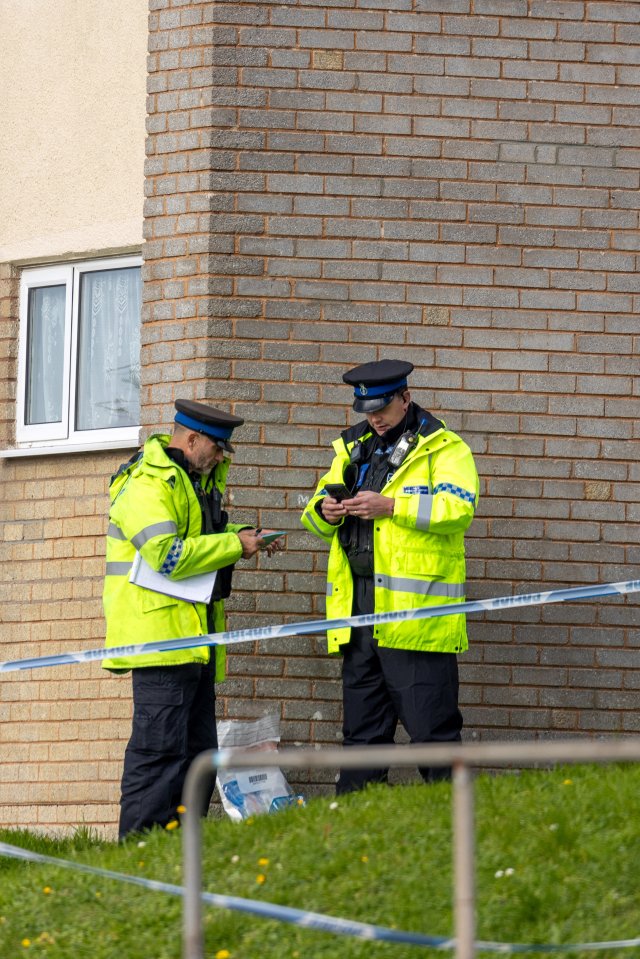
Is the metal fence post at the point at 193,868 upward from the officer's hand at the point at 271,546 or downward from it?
downward

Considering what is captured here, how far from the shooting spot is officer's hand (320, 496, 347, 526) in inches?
265

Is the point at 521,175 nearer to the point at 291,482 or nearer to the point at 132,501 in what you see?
the point at 291,482

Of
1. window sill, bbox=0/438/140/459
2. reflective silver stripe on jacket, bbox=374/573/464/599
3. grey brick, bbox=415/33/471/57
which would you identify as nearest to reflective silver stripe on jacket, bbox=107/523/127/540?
reflective silver stripe on jacket, bbox=374/573/464/599

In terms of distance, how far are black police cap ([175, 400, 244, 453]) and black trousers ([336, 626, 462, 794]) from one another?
1047 mm

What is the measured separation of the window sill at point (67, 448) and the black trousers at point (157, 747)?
2.02 meters

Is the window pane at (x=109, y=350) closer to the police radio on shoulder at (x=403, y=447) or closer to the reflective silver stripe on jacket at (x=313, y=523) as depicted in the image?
the reflective silver stripe on jacket at (x=313, y=523)

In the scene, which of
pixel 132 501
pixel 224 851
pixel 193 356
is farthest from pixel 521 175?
pixel 224 851

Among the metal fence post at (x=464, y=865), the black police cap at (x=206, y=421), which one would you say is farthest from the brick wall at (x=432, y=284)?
the metal fence post at (x=464, y=865)

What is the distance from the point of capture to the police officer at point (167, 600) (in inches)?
254

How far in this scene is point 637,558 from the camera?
785 centimetres

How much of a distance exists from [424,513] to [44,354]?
10.3 feet

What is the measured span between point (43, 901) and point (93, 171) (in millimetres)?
4584

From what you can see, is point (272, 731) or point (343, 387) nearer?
point (272, 731)

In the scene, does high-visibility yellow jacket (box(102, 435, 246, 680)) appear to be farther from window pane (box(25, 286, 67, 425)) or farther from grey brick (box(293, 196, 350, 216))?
window pane (box(25, 286, 67, 425))
